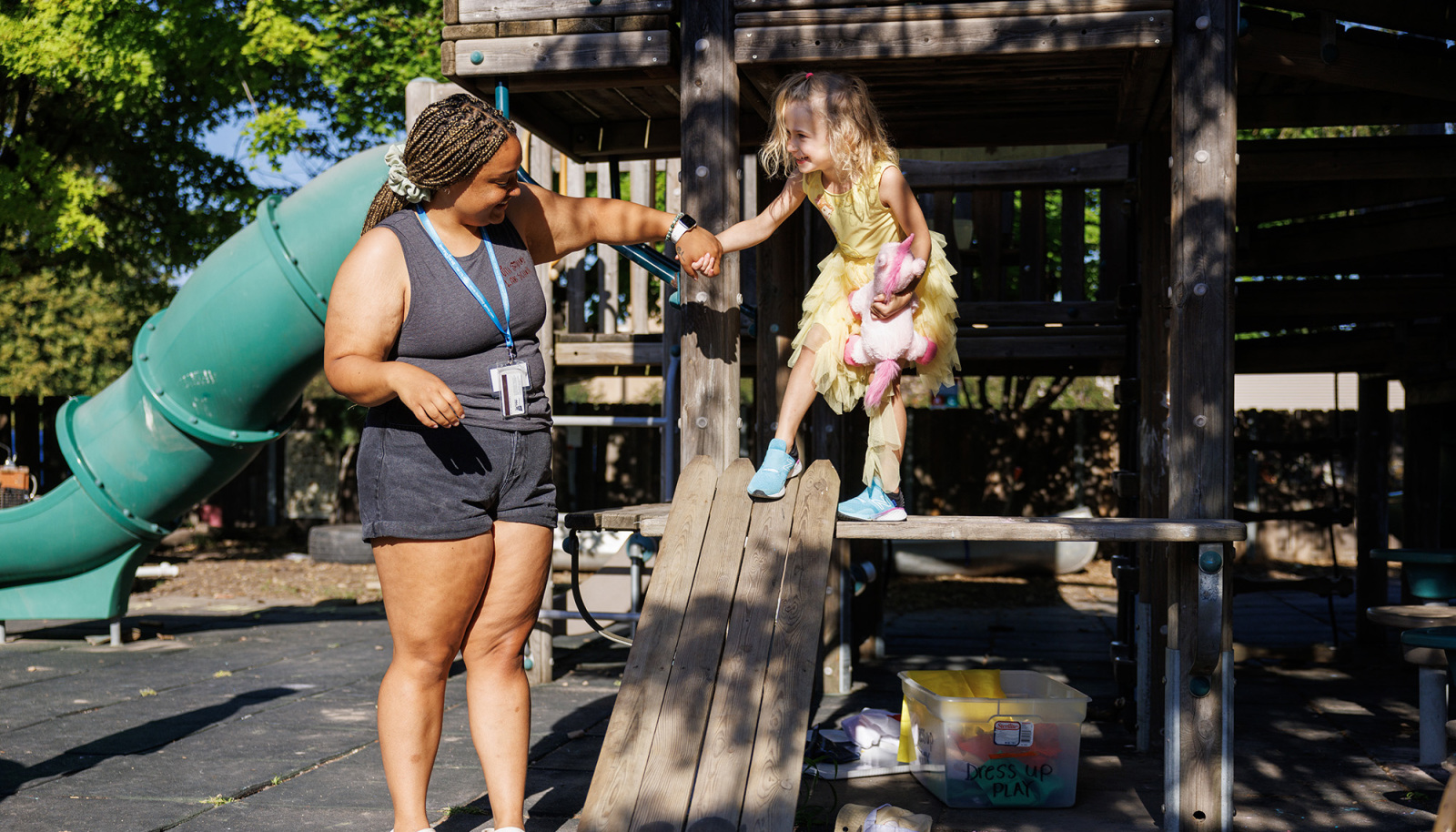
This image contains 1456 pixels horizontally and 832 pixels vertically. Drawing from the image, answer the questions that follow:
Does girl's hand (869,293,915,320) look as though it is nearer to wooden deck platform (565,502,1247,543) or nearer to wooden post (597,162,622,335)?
wooden deck platform (565,502,1247,543)

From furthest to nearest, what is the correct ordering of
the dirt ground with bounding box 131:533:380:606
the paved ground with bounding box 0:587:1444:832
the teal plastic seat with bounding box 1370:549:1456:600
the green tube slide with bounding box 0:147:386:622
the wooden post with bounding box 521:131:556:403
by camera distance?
the dirt ground with bounding box 131:533:380:606
the wooden post with bounding box 521:131:556:403
the green tube slide with bounding box 0:147:386:622
the teal plastic seat with bounding box 1370:549:1456:600
the paved ground with bounding box 0:587:1444:832

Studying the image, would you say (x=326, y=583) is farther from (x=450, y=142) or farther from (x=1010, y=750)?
(x=450, y=142)

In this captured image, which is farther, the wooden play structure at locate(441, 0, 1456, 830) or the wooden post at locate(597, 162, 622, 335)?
the wooden post at locate(597, 162, 622, 335)

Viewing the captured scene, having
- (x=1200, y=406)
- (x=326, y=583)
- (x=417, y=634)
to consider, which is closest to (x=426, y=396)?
(x=417, y=634)

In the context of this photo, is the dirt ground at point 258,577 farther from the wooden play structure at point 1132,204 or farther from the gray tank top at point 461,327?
the gray tank top at point 461,327

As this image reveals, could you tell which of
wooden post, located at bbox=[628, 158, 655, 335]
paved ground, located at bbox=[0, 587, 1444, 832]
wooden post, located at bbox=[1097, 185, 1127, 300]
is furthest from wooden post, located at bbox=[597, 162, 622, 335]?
wooden post, located at bbox=[1097, 185, 1127, 300]

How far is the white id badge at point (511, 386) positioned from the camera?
290cm

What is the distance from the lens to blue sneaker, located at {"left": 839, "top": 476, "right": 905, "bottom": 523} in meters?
3.54

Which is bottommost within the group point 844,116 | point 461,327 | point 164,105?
point 461,327

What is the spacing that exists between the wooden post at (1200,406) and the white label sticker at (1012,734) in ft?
1.80

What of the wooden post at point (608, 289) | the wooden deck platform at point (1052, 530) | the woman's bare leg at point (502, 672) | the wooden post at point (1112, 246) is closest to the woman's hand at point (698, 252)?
the wooden deck platform at point (1052, 530)

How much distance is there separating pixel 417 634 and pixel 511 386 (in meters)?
0.65

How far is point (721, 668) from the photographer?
118 inches

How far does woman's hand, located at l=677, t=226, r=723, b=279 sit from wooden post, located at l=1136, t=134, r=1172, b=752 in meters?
2.12
